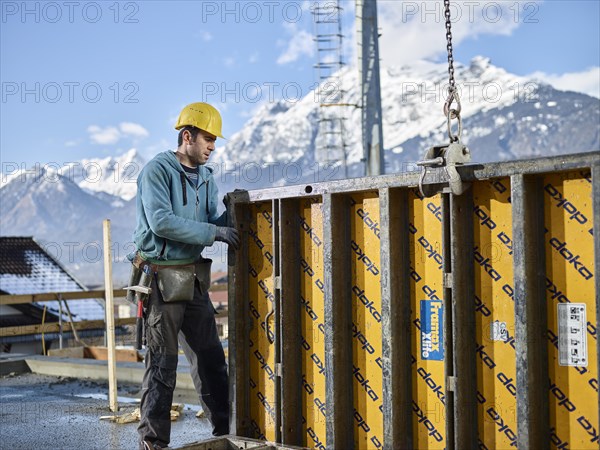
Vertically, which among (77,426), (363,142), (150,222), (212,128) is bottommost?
(77,426)

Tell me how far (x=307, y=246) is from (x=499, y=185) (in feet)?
5.03

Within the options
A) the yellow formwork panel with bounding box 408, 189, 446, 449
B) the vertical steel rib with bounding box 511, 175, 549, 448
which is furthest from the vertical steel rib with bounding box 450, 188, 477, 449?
the vertical steel rib with bounding box 511, 175, 549, 448

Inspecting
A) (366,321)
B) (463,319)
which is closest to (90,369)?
(366,321)

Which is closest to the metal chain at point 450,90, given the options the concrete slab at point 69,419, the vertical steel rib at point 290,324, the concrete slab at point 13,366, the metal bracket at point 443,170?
the metal bracket at point 443,170

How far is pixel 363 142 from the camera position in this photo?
54.2 ft

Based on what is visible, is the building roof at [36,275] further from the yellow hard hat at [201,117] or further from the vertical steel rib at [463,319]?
the vertical steel rib at [463,319]

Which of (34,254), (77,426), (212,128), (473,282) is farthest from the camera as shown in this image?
(34,254)

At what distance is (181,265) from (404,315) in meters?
1.82

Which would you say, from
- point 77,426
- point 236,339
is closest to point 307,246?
point 236,339

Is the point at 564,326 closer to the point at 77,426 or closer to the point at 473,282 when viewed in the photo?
the point at 473,282

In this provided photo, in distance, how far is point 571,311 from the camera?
4.39 meters

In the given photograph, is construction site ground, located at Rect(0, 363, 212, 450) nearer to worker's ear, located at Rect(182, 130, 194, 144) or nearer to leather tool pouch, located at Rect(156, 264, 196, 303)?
leather tool pouch, located at Rect(156, 264, 196, 303)

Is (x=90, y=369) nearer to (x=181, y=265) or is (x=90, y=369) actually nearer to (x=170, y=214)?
(x=181, y=265)

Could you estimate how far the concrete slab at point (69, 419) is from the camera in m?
7.46
